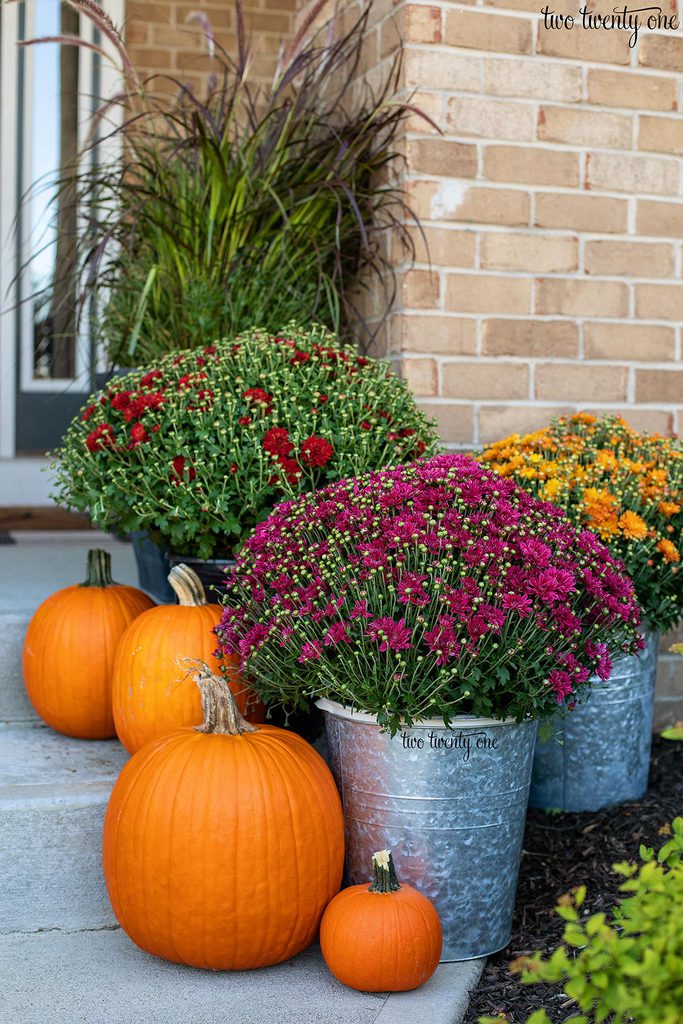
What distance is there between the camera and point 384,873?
1673 millimetres

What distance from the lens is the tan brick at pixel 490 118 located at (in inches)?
106

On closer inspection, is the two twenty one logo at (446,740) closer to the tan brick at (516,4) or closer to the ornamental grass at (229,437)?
the ornamental grass at (229,437)

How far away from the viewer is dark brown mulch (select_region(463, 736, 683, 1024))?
1.73 m

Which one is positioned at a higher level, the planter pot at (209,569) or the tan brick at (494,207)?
the tan brick at (494,207)

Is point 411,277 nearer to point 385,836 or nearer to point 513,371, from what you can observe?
point 513,371

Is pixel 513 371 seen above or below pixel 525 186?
below

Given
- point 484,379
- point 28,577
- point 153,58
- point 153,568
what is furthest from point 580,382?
point 153,58

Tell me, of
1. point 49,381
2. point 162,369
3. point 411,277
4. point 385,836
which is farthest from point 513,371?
point 49,381

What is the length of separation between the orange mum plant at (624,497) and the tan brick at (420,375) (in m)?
0.33

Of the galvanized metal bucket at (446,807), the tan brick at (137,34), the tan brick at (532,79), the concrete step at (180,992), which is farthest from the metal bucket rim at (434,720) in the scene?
the tan brick at (137,34)

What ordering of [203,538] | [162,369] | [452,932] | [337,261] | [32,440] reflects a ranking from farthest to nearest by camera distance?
[32,440]
[337,261]
[162,369]
[203,538]
[452,932]

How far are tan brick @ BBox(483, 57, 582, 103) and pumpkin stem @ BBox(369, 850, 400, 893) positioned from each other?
1.90 m

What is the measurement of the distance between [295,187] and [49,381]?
202 cm

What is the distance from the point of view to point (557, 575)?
1.77 metres
